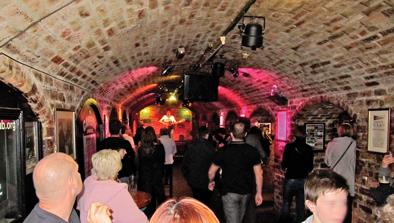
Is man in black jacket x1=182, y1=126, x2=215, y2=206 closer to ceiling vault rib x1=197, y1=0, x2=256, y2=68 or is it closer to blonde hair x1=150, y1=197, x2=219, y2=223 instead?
ceiling vault rib x1=197, y1=0, x2=256, y2=68

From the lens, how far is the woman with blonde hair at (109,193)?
256 centimetres

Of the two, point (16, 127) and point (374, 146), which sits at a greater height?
point (16, 127)

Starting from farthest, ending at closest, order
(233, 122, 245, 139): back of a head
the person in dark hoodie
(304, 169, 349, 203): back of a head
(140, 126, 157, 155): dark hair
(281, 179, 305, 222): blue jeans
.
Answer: (140, 126, 157, 155): dark hair < (281, 179, 305, 222): blue jeans < the person in dark hoodie < (233, 122, 245, 139): back of a head < (304, 169, 349, 203): back of a head

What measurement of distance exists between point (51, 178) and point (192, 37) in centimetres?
324

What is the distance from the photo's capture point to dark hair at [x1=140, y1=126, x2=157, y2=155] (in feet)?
18.8

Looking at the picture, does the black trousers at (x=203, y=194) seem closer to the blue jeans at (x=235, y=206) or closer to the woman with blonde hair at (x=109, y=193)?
→ the blue jeans at (x=235, y=206)

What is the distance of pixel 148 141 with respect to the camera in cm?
577

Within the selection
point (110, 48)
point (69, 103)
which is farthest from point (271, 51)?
point (69, 103)

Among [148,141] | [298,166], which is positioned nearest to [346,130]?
[298,166]

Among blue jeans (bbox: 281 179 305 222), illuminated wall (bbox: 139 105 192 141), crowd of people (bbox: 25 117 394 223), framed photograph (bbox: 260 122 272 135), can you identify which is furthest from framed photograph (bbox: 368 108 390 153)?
illuminated wall (bbox: 139 105 192 141)

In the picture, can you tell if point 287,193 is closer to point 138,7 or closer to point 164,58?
point 164,58

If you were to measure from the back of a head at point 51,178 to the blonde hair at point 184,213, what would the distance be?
0.73m

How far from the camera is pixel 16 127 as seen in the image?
2.71 meters

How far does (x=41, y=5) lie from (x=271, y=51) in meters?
3.72
